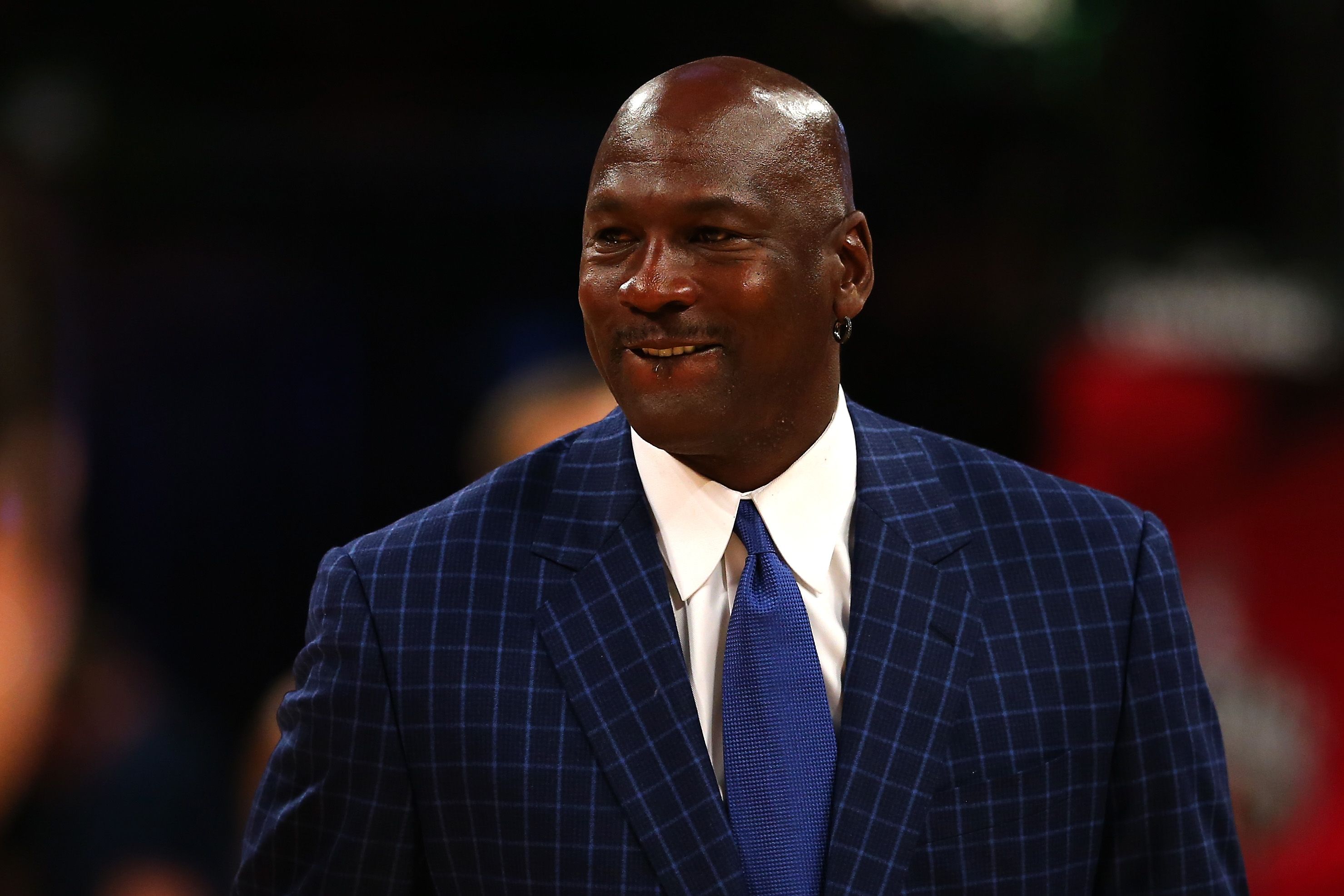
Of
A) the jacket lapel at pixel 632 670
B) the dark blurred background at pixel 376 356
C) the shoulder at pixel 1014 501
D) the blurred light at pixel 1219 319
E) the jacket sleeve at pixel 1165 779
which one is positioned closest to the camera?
the jacket lapel at pixel 632 670

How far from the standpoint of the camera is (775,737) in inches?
65.9

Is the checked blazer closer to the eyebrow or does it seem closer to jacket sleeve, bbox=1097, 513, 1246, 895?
jacket sleeve, bbox=1097, 513, 1246, 895

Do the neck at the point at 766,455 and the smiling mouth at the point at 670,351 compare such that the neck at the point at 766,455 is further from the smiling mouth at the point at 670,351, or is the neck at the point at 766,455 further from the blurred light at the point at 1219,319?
the blurred light at the point at 1219,319

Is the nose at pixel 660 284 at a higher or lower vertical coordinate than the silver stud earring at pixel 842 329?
higher

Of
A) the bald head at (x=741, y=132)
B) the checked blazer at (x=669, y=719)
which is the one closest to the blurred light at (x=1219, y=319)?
the checked blazer at (x=669, y=719)

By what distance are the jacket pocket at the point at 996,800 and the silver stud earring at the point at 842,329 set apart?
0.51m

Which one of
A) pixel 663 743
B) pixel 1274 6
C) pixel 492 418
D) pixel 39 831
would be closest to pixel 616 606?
pixel 663 743

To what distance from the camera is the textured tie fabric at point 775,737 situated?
5.40ft

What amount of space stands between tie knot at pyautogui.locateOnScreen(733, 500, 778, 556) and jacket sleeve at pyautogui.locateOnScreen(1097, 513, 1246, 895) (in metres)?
0.43

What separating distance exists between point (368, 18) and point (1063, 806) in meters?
2.91

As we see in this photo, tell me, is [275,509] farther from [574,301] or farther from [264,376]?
[574,301]

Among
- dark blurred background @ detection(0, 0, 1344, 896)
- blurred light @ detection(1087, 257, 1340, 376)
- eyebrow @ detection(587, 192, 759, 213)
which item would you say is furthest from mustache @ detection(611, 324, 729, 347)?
blurred light @ detection(1087, 257, 1340, 376)

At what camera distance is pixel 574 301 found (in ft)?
13.4

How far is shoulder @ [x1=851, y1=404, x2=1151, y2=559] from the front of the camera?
6.05 ft
